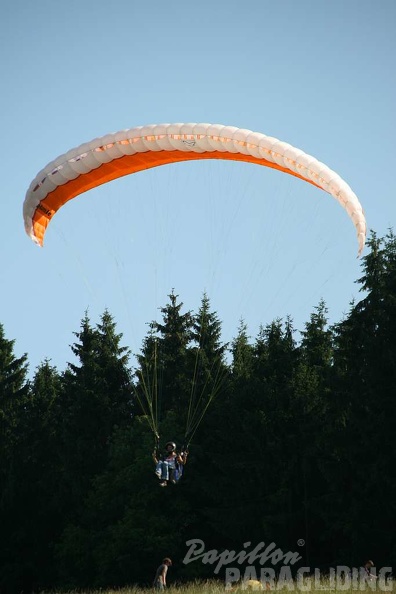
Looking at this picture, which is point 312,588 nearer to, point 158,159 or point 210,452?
point 158,159

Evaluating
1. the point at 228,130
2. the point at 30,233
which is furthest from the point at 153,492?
the point at 228,130

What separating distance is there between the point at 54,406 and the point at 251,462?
13.3 meters

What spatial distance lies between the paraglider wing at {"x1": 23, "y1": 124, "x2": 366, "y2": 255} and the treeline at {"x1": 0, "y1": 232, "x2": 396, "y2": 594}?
6.21m

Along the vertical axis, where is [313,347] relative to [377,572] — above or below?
above

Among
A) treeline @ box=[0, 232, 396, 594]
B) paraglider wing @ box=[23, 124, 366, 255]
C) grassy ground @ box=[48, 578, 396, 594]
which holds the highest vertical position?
paraglider wing @ box=[23, 124, 366, 255]

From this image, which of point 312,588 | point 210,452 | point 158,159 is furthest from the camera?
point 210,452

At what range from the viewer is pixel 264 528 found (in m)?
32.3

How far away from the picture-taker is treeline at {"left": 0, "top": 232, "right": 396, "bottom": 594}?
30750mm

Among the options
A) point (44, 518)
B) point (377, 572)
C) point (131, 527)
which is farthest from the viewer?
point (44, 518)

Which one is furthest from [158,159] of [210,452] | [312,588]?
[210,452]

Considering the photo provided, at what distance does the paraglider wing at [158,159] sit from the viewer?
21.9 m

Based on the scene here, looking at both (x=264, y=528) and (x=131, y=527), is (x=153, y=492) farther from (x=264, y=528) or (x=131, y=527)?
(x=264, y=528)

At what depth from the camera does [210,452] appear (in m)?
35.2

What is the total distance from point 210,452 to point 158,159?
1467 cm
